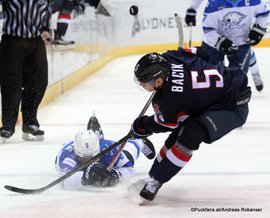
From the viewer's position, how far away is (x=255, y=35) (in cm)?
634

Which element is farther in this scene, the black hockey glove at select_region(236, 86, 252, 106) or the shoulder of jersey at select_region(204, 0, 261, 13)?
the shoulder of jersey at select_region(204, 0, 261, 13)

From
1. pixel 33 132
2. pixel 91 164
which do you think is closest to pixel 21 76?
pixel 33 132

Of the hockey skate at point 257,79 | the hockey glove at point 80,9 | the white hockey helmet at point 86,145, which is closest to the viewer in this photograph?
the white hockey helmet at point 86,145

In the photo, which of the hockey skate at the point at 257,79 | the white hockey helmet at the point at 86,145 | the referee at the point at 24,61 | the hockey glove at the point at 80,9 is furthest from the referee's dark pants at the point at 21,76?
the hockey glove at the point at 80,9

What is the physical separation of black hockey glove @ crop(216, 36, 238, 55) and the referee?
1384 millimetres

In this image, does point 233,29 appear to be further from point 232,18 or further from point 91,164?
point 91,164

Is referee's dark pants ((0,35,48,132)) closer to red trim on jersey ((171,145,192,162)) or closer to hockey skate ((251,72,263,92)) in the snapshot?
red trim on jersey ((171,145,192,162))

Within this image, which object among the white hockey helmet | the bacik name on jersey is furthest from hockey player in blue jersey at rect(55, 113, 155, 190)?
the bacik name on jersey

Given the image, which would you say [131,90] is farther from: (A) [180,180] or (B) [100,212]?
(B) [100,212]

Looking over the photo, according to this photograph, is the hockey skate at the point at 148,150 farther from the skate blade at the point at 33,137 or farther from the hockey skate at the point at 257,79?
the hockey skate at the point at 257,79

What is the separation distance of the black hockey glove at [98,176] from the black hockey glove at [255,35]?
268 centimetres

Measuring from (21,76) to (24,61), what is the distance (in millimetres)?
117

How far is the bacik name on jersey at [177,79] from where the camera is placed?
11.3ft

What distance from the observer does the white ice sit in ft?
11.6
